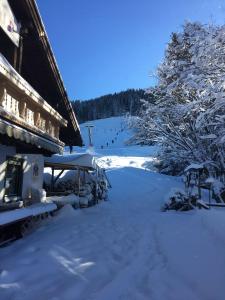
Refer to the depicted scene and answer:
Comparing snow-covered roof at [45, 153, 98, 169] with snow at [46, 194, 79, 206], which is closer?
snow at [46, 194, 79, 206]

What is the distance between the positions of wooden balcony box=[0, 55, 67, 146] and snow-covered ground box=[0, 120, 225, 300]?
9.30ft

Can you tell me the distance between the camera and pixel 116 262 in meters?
6.85

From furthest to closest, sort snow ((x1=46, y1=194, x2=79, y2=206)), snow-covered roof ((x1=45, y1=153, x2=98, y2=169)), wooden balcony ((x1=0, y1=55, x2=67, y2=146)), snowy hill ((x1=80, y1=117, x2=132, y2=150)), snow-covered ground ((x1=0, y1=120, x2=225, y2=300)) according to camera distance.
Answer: snowy hill ((x1=80, y1=117, x2=132, y2=150)) < snow-covered roof ((x1=45, y1=153, x2=98, y2=169)) < snow ((x1=46, y1=194, x2=79, y2=206)) < wooden balcony ((x1=0, y1=55, x2=67, y2=146)) < snow-covered ground ((x1=0, y1=120, x2=225, y2=300))

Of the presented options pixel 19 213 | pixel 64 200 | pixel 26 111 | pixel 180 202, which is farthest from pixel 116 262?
pixel 180 202

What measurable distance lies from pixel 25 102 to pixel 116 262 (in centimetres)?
455

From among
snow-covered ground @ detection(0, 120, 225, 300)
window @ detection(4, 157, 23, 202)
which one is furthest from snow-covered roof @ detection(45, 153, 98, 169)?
window @ detection(4, 157, 23, 202)

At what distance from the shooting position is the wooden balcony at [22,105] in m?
7.02

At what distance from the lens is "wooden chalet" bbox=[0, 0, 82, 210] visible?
7.57 meters

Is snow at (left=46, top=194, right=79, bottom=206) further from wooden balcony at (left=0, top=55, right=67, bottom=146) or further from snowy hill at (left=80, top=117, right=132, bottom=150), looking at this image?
snowy hill at (left=80, top=117, right=132, bottom=150)

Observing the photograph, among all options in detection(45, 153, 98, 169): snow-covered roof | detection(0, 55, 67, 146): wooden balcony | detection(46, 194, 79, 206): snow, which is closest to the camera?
detection(0, 55, 67, 146): wooden balcony

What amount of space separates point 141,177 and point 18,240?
26.6 meters

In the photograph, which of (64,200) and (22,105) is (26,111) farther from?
(64,200)

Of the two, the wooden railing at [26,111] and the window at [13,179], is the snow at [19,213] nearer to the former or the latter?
the window at [13,179]

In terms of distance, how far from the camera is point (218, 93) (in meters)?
7.43
